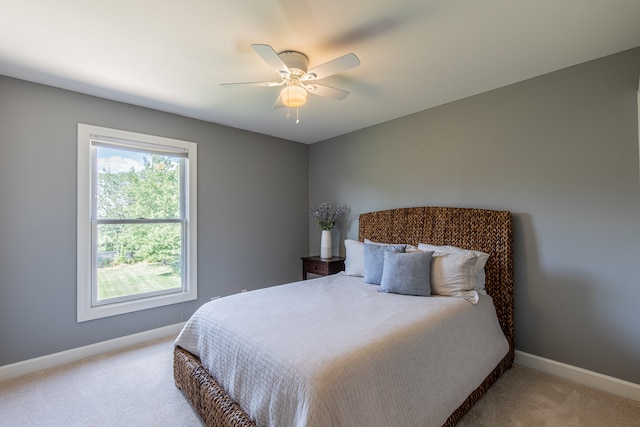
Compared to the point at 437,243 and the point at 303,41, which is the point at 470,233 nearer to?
the point at 437,243

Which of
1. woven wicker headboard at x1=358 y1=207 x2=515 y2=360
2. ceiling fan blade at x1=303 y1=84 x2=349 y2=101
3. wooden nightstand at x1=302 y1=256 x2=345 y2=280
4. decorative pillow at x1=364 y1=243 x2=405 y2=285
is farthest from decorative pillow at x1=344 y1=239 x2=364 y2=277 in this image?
ceiling fan blade at x1=303 y1=84 x2=349 y2=101

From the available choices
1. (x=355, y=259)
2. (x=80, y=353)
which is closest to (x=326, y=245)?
(x=355, y=259)

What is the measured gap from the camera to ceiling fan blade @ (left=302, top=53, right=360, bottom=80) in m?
1.76

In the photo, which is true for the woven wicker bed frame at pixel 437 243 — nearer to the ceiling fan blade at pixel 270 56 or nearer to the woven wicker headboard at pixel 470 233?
the woven wicker headboard at pixel 470 233

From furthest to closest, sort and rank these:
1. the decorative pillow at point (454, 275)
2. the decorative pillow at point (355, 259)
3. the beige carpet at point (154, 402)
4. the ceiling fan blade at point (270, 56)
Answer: the decorative pillow at point (355, 259)
the decorative pillow at point (454, 275)
the beige carpet at point (154, 402)
the ceiling fan blade at point (270, 56)

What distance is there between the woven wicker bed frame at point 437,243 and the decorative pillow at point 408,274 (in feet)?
1.89

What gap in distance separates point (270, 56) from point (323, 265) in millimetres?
2634

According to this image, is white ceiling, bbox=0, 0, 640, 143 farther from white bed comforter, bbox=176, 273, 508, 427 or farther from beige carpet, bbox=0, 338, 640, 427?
beige carpet, bbox=0, 338, 640, 427

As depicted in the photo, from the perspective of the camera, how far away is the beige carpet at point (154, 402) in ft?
6.23

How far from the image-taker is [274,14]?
5.56 ft

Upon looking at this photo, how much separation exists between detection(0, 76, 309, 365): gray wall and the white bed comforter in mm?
1411

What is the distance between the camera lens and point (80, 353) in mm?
2734

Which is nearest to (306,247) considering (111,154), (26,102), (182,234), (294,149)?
(294,149)

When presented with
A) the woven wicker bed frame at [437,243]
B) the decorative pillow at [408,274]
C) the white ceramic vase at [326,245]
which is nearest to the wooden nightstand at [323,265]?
the white ceramic vase at [326,245]
